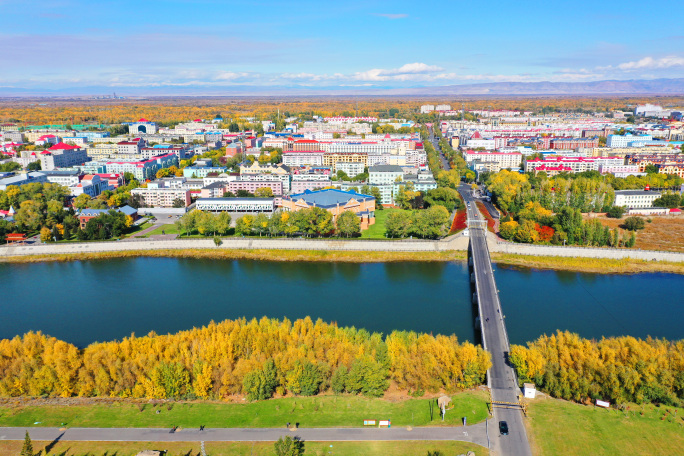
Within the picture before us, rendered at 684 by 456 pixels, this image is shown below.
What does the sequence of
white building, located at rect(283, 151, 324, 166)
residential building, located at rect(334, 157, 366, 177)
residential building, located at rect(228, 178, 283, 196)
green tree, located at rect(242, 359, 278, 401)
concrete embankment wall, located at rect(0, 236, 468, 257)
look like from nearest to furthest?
green tree, located at rect(242, 359, 278, 401) < concrete embankment wall, located at rect(0, 236, 468, 257) < residential building, located at rect(228, 178, 283, 196) < residential building, located at rect(334, 157, 366, 177) < white building, located at rect(283, 151, 324, 166)

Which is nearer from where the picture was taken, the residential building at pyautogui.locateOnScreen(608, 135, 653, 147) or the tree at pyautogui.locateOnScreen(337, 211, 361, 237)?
the tree at pyautogui.locateOnScreen(337, 211, 361, 237)

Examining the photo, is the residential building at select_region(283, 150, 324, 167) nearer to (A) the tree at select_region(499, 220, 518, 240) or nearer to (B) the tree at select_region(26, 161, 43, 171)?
(B) the tree at select_region(26, 161, 43, 171)

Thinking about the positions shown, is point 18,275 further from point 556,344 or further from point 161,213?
point 556,344

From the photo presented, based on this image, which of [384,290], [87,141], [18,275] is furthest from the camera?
[87,141]

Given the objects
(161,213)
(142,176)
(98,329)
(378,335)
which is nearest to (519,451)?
(378,335)

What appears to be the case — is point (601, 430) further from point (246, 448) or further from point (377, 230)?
point (377, 230)

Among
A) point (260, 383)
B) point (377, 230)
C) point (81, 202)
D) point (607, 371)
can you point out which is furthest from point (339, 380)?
point (81, 202)

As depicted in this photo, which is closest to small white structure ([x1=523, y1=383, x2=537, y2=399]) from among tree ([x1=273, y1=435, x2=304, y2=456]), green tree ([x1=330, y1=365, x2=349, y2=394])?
green tree ([x1=330, y1=365, x2=349, y2=394])
